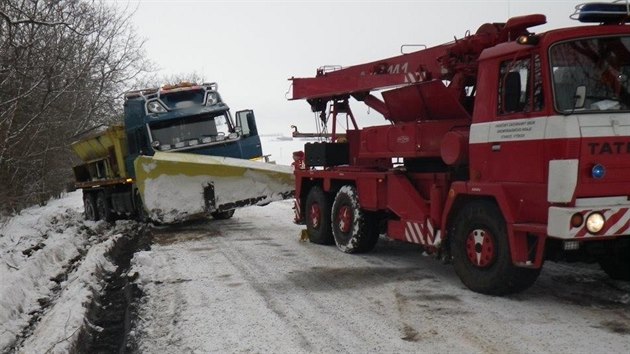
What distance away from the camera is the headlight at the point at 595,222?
488cm

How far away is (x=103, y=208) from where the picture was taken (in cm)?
1479

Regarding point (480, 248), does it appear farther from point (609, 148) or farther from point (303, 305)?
point (303, 305)

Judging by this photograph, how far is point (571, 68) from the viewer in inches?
203

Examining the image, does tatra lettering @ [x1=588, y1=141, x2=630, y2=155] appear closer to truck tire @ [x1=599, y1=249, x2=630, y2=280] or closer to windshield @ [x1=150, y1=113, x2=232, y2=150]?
truck tire @ [x1=599, y1=249, x2=630, y2=280]

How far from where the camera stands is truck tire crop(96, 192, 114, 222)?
14.4 meters

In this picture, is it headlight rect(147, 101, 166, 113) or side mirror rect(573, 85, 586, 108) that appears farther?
headlight rect(147, 101, 166, 113)

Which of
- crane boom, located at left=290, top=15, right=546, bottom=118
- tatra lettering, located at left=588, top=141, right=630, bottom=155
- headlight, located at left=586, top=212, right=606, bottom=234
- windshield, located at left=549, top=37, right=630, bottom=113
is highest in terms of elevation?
crane boom, located at left=290, top=15, right=546, bottom=118

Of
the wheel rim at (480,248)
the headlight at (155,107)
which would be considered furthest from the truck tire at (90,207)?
the wheel rim at (480,248)

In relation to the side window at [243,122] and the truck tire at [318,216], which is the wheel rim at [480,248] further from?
the side window at [243,122]

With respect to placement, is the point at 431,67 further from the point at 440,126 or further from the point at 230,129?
the point at 230,129

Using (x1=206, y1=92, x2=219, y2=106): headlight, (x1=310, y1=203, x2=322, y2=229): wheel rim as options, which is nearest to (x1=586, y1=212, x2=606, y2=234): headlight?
(x1=310, y1=203, x2=322, y2=229): wheel rim

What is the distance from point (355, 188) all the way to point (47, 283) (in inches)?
177

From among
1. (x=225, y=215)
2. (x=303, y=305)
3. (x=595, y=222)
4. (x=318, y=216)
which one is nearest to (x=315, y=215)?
(x=318, y=216)

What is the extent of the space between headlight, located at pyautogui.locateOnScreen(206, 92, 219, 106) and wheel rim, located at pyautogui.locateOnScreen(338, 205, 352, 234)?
18.7 ft
